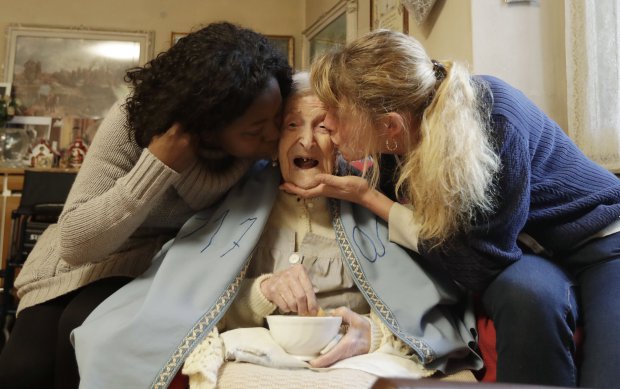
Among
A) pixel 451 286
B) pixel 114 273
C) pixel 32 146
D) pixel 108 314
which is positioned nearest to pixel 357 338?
pixel 451 286

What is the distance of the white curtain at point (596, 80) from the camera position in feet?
5.63

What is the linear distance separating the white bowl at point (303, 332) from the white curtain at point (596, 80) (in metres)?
1.07

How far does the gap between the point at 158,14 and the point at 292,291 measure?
3870 millimetres

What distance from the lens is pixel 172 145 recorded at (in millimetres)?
1235

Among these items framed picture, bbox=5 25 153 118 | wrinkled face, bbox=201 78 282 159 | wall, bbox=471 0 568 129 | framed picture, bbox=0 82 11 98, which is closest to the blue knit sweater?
wrinkled face, bbox=201 78 282 159

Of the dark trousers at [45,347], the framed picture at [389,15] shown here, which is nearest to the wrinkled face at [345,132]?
the dark trousers at [45,347]

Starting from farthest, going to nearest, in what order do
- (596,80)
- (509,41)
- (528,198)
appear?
(509,41)
(596,80)
(528,198)

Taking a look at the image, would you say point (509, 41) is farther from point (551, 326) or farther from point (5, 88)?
point (5, 88)

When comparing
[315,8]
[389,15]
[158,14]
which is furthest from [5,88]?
[389,15]

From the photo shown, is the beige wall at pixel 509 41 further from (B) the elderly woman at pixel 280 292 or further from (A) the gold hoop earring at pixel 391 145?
(A) the gold hoop earring at pixel 391 145

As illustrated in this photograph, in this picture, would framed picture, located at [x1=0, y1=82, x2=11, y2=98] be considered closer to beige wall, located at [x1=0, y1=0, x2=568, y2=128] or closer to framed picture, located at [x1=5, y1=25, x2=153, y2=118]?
framed picture, located at [x1=5, y1=25, x2=153, y2=118]

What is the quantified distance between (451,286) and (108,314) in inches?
29.1

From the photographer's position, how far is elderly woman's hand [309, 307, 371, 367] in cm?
111

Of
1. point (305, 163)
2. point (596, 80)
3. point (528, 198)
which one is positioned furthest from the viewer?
point (596, 80)
